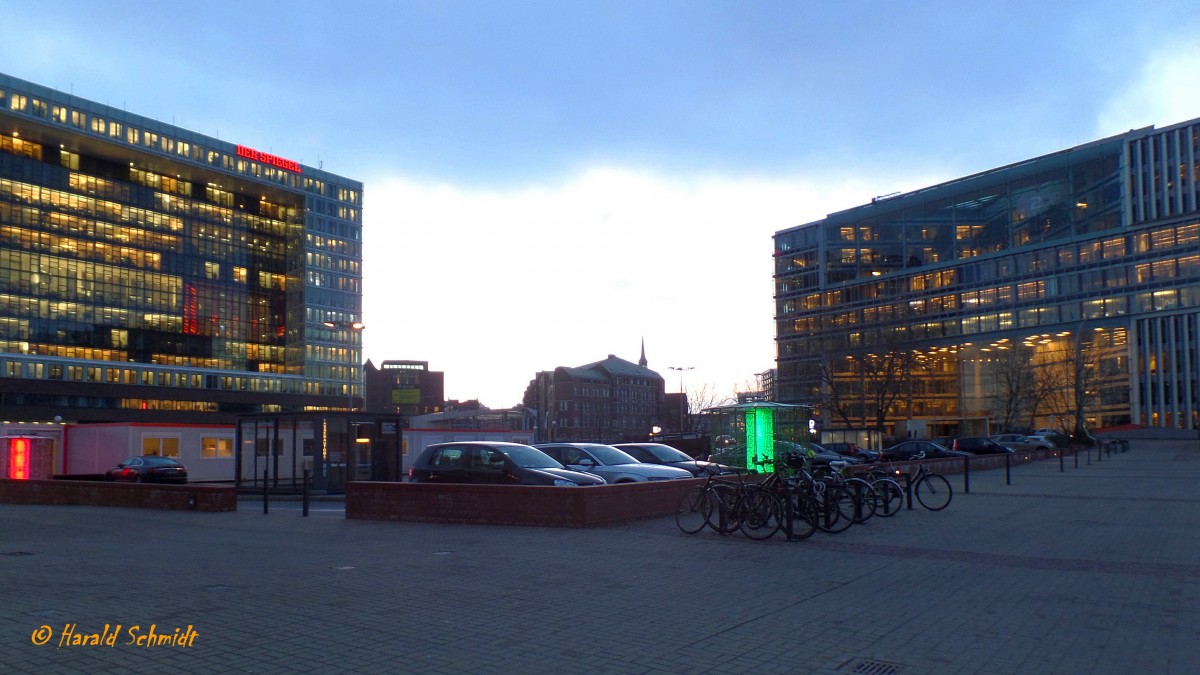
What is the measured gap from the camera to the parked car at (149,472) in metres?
32.4

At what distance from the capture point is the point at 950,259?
106 meters

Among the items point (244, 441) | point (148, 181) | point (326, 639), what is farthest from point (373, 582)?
point (148, 181)

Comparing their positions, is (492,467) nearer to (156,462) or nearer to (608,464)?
(608,464)

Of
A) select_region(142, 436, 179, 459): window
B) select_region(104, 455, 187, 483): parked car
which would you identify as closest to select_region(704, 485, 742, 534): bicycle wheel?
select_region(104, 455, 187, 483): parked car

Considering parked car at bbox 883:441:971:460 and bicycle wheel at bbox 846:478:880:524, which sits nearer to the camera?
bicycle wheel at bbox 846:478:880:524

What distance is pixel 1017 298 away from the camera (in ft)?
315

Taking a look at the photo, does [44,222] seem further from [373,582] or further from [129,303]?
[373,582]

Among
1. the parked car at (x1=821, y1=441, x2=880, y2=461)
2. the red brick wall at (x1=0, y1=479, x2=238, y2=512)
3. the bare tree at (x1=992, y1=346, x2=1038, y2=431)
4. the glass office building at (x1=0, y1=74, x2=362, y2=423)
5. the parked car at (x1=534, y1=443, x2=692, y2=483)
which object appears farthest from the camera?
the glass office building at (x1=0, y1=74, x2=362, y2=423)

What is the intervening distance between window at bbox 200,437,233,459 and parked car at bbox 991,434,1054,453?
38.2 metres

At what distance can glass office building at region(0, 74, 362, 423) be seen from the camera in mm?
87688

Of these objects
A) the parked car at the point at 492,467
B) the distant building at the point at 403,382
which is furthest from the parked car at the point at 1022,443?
the distant building at the point at 403,382

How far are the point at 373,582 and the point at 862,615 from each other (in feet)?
16.7

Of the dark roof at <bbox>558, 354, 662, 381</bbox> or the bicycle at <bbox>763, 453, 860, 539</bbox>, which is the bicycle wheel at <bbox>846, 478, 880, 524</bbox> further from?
the dark roof at <bbox>558, 354, 662, 381</bbox>

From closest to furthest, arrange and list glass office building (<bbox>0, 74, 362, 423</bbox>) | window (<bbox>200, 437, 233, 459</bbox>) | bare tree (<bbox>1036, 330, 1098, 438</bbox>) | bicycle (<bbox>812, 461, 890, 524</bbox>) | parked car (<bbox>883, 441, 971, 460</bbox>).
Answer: bicycle (<bbox>812, 461, 890, 524</bbox>) → window (<bbox>200, 437, 233, 459</bbox>) → parked car (<bbox>883, 441, 971, 460</bbox>) → bare tree (<bbox>1036, 330, 1098, 438</bbox>) → glass office building (<bbox>0, 74, 362, 423</bbox>)
